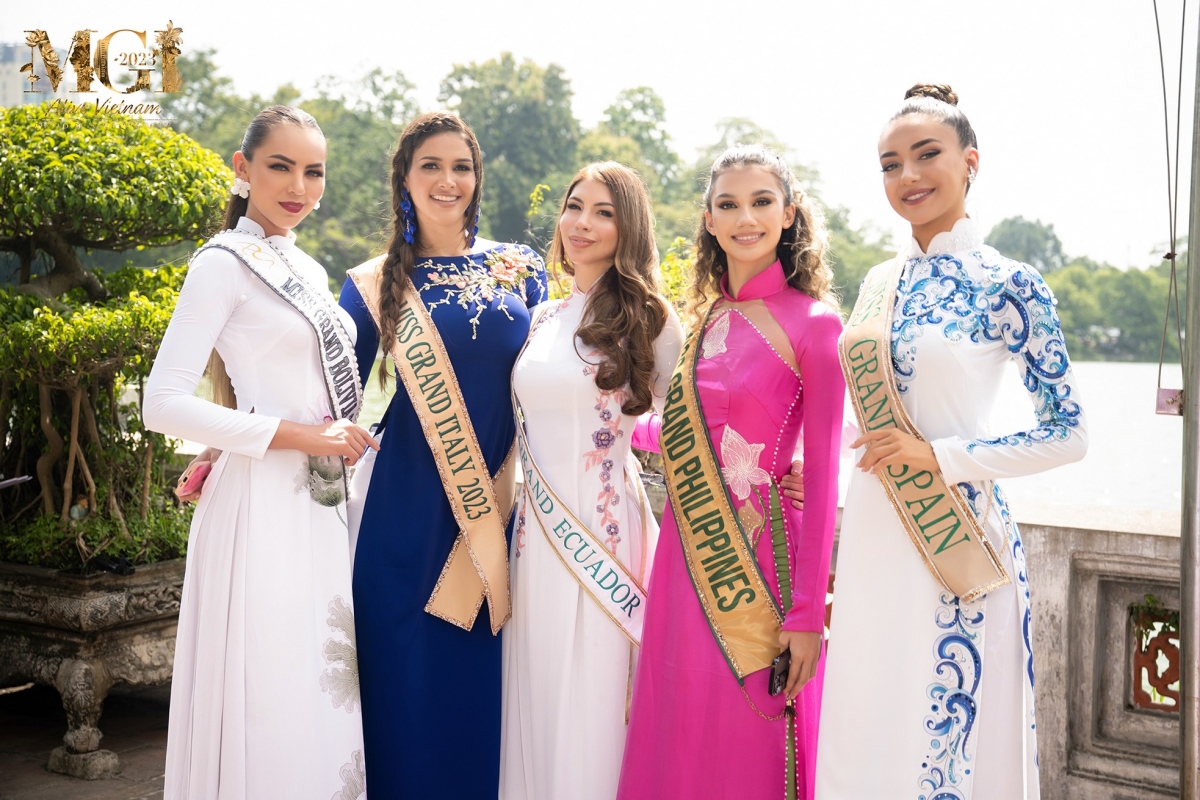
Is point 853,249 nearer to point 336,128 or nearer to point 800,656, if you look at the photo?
point 336,128

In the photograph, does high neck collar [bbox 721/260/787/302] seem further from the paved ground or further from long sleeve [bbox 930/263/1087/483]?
the paved ground

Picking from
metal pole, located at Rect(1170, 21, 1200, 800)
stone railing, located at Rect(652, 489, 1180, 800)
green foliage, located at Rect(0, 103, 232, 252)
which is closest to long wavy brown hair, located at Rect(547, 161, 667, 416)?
metal pole, located at Rect(1170, 21, 1200, 800)

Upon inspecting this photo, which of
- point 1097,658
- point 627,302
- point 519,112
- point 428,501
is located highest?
point 519,112

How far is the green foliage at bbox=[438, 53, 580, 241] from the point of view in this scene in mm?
33875

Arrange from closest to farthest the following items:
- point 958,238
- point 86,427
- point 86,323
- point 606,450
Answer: point 958,238 → point 606,450 → point 86,323 → point 86,427

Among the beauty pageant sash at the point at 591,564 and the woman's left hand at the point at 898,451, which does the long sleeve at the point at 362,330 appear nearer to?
the beauty pageant sash at the point at 591,564

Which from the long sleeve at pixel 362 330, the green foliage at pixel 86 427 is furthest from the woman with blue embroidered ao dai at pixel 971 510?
the green foliage at pixel 86 427

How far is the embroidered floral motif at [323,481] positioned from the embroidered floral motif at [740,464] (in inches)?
32.5

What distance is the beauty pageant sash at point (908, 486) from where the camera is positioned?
1.96m

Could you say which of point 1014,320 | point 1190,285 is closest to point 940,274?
point 1014,320

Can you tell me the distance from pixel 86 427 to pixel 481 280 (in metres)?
2.04

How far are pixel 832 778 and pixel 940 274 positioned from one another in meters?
0.95

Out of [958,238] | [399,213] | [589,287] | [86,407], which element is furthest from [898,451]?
[86,407]

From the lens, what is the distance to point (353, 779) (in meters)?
2.33
